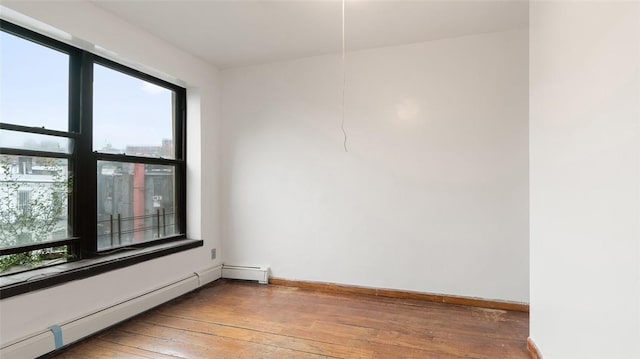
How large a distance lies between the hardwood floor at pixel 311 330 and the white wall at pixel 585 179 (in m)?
0.52

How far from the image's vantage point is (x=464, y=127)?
117 inches

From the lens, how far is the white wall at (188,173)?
2014 millimetres

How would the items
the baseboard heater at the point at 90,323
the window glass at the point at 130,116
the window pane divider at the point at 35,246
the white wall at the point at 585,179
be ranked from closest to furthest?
the white wall at the point at 585,179, the baseboard heater at the point at 90,323, the window pane divider at the point at 35,246, the window glass at the point at 130,116

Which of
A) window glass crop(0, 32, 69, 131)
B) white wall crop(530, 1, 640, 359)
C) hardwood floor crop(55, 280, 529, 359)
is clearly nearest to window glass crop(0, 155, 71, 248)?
window glass crop(0, 32, 69, 131)

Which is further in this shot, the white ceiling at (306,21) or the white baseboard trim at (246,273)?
the white baseboard trim at (246,273)

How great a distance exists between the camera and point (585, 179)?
142 cm

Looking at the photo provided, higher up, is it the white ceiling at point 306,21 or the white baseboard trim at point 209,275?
the white ceiling at point 306,21

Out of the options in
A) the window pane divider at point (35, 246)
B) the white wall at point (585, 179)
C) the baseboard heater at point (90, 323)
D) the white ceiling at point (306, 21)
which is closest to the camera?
the white wall at point (585, 179)

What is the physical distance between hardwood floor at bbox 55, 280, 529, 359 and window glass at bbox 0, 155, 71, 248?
2.86 feet

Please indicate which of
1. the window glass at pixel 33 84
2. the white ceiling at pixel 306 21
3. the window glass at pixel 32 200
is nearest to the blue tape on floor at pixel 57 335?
the window glass at pixel 32 200

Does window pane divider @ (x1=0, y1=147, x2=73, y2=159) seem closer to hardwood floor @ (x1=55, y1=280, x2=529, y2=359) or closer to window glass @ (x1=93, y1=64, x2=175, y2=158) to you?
window glass @ (x1=93, y1=64, x2=175, y2=158)

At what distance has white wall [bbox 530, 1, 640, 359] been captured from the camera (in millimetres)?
1106

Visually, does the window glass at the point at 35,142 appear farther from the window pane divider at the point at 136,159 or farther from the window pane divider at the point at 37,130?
the window pane divider at the point at 136,159

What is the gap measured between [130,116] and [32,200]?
3.65 feet
